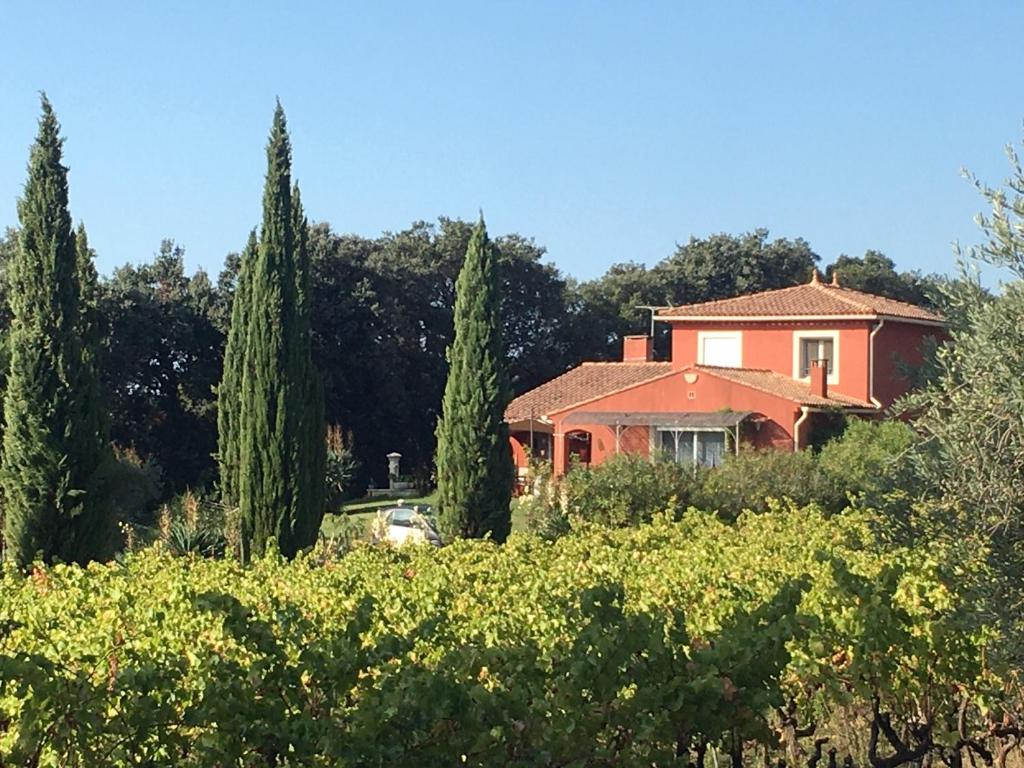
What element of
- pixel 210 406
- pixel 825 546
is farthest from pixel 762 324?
pixel 825 546

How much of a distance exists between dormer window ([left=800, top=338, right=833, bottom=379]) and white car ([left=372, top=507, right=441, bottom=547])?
1380cm

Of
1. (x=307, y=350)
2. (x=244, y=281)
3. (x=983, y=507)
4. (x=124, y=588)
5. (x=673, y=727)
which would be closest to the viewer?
(x=673, y=727)

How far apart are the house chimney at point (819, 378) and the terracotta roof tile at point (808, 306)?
166 cm

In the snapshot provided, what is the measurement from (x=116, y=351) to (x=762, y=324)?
17671 mm

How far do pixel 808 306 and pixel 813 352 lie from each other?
126 cm

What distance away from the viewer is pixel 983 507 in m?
5.95

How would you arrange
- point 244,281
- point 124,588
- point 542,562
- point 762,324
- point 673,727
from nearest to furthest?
1. point 673,727
2. point 124,588
3. point 542,562
4. point 244,281
5. point 762,324

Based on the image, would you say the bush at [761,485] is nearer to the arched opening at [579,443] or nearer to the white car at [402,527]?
the white car at [402,527]

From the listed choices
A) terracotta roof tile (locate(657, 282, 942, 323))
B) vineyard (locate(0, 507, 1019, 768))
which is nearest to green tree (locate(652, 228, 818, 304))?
terracotta roof tile (locate(657, 282, 942, 323))

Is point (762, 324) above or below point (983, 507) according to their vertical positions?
above

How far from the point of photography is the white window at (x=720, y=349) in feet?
121

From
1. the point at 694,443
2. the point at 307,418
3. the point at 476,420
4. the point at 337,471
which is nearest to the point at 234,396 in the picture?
the point at 307,418

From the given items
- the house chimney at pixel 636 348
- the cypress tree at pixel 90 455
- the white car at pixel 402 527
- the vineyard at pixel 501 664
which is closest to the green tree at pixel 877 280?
the house chimney at pixel 636 348

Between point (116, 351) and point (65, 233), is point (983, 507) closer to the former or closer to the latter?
point (65, 233)
